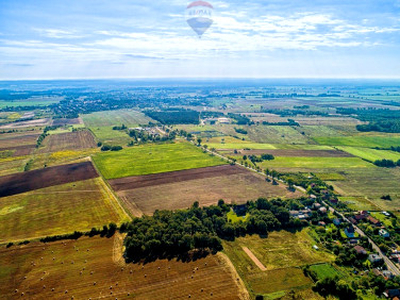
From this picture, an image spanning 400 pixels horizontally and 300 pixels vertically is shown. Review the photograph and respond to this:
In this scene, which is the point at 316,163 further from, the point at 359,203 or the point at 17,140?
the point at 17,140

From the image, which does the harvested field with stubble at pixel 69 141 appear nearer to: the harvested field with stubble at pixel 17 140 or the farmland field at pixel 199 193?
the harvested field with stubble at pixel 17 140

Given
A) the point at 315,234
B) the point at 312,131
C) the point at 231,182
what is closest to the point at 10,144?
the point at 231,182

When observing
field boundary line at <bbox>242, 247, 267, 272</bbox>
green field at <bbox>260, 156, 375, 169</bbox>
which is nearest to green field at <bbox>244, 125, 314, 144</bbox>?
green field at <bbox>260, 156, 375, 169</bbox>

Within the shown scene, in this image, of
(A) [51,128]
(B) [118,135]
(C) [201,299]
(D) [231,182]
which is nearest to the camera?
(C) [201,299]

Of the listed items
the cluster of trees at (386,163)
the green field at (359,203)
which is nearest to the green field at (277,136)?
the cluster of trees at (386,163)

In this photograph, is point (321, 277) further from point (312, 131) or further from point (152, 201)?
point (312, 131)

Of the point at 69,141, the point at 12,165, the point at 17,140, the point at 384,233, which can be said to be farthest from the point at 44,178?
the point at 384,233
